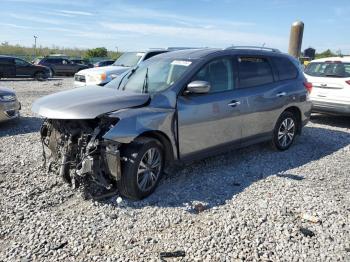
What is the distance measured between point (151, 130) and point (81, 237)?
1.49 m

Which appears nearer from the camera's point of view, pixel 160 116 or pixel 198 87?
pixel 160 116

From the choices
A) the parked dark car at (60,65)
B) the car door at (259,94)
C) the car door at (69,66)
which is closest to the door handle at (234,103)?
the car door at (259,94)

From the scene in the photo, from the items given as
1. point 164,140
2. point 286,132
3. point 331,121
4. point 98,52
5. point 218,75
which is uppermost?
point 98,52

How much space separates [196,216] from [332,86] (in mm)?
6397

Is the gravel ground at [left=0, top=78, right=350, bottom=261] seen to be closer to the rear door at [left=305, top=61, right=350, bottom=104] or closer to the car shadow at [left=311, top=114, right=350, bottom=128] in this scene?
the rear door at [left=305, top=61, right=350, bottom=104]

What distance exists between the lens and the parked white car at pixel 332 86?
28.3 feet

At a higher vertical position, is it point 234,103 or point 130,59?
point 130,59

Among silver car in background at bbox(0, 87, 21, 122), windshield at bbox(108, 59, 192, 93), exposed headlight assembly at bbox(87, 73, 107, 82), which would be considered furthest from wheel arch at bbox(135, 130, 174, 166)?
exposed headlight assembly at bbox(87, 73, 107, 82)

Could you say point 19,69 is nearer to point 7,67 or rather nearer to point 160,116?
point 7,67

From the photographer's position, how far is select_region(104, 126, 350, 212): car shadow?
4465 millimetres

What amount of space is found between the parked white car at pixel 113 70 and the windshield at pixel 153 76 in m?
5.91

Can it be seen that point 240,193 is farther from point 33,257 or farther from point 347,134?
point 347,134

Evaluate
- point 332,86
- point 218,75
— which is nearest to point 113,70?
point 332,86

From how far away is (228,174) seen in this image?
536 cm
